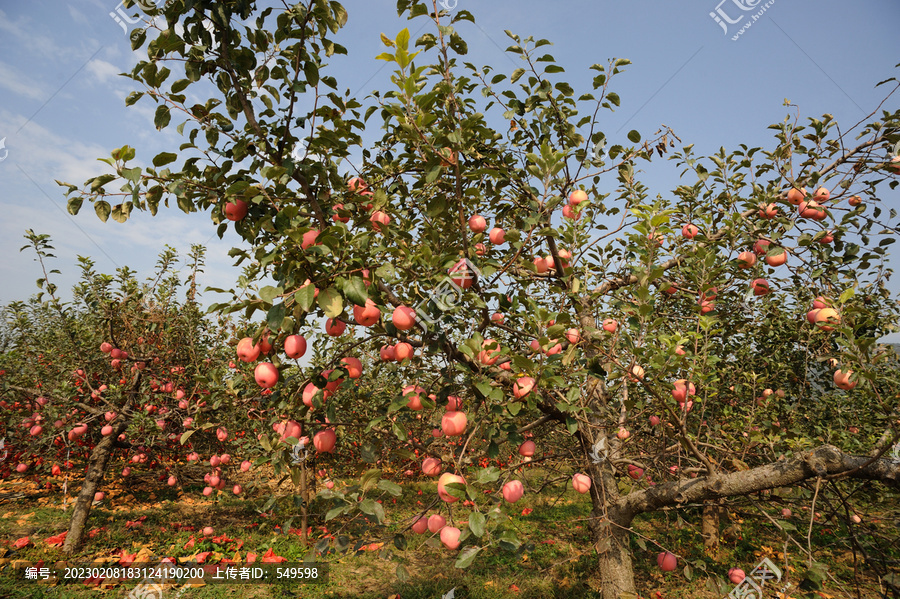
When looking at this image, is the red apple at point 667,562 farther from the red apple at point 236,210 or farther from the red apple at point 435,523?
the red apple at point 236,210

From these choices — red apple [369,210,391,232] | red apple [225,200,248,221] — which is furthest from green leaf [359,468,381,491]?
red apple [225,200,248,221]

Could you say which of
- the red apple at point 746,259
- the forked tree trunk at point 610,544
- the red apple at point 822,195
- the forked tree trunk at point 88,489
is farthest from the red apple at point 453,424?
the forked tree trunk at point 88,489

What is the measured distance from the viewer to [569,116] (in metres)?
2.79

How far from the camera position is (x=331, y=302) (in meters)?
1.41

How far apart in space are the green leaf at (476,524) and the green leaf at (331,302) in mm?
921

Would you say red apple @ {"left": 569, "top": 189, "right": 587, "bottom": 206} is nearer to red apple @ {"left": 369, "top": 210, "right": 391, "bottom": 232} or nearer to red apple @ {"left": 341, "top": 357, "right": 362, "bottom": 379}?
A: red apple @ {"left": 369, "top": 210, "right": 391, "bottom": 232}

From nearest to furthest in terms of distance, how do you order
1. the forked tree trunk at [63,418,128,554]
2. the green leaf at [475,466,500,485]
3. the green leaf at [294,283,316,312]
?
the green leaf at [294,283,316,312]
the green leaf at [475,466,500,485]
the forked tree trunk at [63,418,128,554]

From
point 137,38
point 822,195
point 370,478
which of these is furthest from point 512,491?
point 822,195

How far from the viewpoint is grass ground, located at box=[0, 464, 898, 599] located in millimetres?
4125

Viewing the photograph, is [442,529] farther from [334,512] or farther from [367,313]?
[367,313]

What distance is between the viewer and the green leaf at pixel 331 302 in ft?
4.52

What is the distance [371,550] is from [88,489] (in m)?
3.55

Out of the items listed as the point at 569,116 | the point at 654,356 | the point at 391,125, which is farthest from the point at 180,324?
the point at 654,356

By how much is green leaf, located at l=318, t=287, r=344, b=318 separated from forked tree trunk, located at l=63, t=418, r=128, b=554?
16.8 feet
